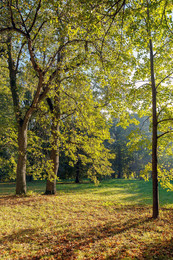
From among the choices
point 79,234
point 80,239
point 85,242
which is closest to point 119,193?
point 79,234

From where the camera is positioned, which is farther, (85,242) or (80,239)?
(80,239)

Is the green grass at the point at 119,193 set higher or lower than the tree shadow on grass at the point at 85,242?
lower

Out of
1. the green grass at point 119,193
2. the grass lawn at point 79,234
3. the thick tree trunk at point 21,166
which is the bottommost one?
the green grass at point 119,193

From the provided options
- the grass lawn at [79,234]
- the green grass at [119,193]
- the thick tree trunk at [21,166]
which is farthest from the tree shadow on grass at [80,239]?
the thick tree trunk at [21,166]

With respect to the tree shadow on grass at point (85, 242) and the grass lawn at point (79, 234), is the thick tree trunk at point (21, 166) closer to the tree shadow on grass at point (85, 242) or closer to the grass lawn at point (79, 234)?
the grass lawn at point (79, 234)

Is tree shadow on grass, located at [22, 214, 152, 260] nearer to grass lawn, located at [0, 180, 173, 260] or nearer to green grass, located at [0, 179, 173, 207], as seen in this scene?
grass lawn, located at [0, 180, 173, 260]

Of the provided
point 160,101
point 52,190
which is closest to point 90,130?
point 160,101

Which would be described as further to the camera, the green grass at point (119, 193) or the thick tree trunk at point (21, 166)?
the green grass at point (119, 193)

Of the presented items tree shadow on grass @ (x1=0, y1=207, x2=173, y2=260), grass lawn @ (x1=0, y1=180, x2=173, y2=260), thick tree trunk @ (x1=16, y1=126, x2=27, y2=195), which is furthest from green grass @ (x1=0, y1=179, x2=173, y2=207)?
tree shadow on grass @ (x1=0, y1=207, x2=173, y2=260)

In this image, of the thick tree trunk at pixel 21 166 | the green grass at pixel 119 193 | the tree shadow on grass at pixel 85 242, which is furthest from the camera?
the green grass at pixel 119 193

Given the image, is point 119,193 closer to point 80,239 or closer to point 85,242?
point 80,239

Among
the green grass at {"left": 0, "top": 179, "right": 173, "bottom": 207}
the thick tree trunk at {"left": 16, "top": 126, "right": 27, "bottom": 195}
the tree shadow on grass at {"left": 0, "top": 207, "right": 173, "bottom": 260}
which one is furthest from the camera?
the green grass at {"left": 0, "top": 179, "right": 173, "bottom": 207}

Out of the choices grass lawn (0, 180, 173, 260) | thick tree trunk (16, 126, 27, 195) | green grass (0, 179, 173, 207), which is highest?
thick tree trunk (16, 126, 27, 195)

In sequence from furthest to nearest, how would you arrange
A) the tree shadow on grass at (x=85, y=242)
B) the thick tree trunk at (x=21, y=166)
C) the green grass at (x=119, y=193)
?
the green grass at (x=119, y=193) → the thick tree trunk at (x=21, y=166) → the tree shadow on grass at (x=85, y=242)
